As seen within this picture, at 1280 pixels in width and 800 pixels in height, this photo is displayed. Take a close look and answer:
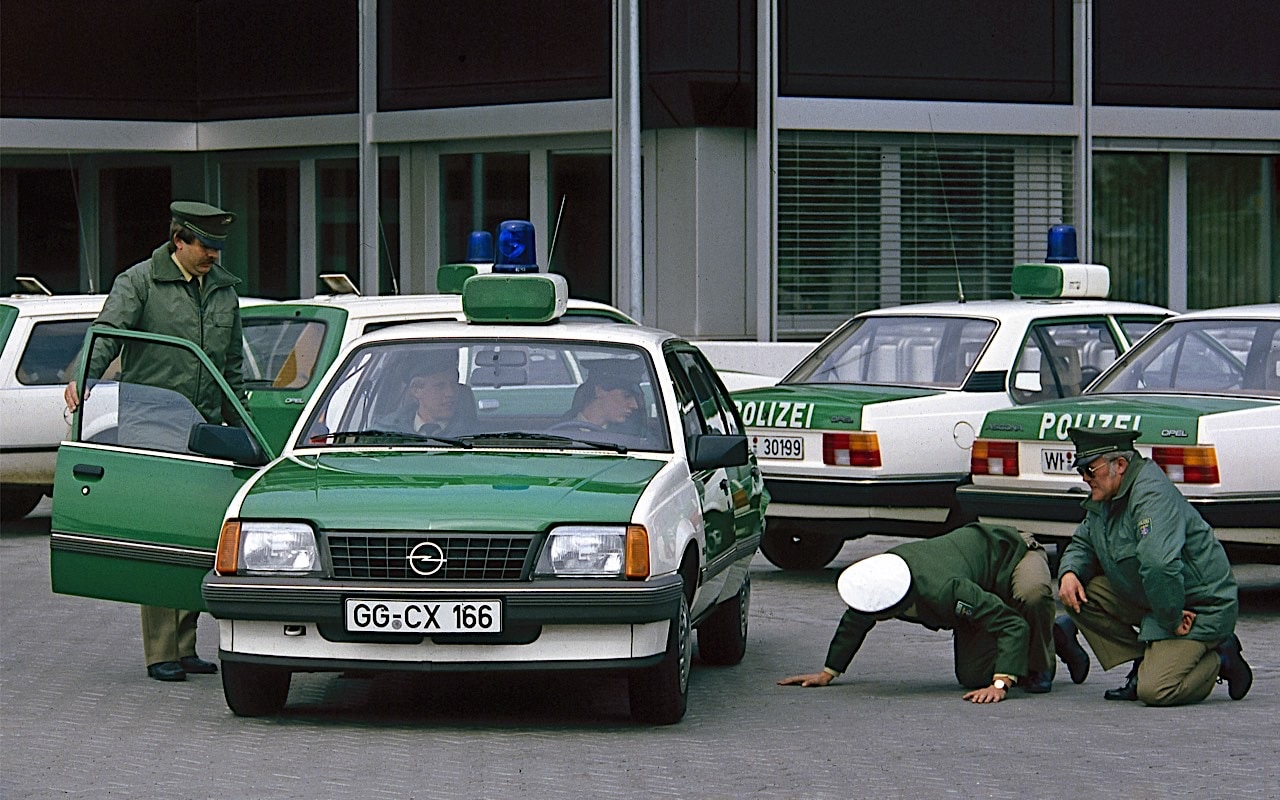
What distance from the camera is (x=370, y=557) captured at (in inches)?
297

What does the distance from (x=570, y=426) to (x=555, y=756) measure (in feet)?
5.50

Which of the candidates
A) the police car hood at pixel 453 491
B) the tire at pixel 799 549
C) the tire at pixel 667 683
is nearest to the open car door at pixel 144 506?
the police car hood at pixel 453 491

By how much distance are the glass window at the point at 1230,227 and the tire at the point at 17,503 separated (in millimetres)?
14674

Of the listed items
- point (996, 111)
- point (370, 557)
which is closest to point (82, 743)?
point (370, 557)

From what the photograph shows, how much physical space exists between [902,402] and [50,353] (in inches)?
234

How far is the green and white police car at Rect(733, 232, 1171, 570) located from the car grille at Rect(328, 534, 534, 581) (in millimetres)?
4869

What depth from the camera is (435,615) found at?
7438mm

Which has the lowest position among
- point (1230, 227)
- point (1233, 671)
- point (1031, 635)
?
point (1233, 671)

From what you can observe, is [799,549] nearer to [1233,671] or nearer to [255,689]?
[1233,671]

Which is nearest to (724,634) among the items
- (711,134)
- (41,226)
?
(711,134)

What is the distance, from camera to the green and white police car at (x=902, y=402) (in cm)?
1217

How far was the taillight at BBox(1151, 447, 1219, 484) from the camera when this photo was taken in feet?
35.0

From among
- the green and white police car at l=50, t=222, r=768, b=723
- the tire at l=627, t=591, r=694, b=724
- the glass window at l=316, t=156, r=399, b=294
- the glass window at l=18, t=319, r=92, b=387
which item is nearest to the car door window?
the green and white police car at l=50, t=222, r=768, b=723

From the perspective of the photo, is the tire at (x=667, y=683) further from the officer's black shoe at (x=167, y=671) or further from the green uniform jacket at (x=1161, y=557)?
the officer's black shoe at (x=167, y=671)
